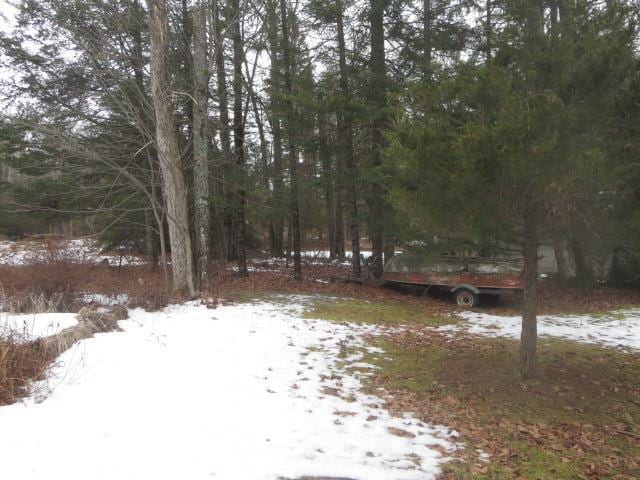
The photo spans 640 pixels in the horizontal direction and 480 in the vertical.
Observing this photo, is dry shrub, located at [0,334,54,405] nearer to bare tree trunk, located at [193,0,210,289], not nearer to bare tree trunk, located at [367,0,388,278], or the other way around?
bare tree trunk, located at [193,0,210,289]

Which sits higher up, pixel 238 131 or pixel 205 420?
pixel 238 131

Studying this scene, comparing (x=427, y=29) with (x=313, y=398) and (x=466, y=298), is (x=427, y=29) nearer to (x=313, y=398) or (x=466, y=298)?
(x=466, y=298)

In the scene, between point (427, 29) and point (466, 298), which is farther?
point (427, 29)

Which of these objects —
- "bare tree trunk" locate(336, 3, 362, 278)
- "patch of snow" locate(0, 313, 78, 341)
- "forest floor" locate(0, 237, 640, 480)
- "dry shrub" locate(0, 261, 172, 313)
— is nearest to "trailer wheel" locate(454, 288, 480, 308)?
"forest floor" locate(0, 237, 640, 480)

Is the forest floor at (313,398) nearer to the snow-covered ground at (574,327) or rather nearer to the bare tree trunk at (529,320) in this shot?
the snow-covered ground at (574,327)

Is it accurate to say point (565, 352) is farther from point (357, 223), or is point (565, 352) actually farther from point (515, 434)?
point (357, 223)

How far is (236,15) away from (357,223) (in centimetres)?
727

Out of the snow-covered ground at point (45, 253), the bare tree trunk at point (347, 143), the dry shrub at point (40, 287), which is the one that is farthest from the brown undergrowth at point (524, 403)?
the snow-covered ground at point (45, 253)

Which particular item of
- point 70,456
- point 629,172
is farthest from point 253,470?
point 629,172

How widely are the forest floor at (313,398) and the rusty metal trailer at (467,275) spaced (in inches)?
85.0

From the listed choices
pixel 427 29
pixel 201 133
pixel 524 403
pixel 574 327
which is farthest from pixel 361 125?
pixel 524 403

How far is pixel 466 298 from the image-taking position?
11.7 metres

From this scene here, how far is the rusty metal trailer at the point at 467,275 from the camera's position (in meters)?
11.2

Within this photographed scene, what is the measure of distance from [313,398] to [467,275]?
26.4 feet
